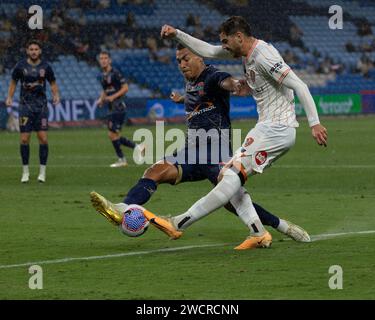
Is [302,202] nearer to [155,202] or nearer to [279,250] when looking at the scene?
[155,202]

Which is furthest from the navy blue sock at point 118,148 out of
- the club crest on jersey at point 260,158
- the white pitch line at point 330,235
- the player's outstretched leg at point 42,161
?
the club crest on jersey at point 260,158

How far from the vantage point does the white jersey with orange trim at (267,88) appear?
9258mm

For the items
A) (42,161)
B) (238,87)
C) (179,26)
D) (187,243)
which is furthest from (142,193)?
(179,26)

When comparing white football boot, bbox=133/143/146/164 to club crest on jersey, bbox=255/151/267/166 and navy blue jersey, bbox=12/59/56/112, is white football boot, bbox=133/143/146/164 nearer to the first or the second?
navy blue jersey, bbox=12/59/56/112

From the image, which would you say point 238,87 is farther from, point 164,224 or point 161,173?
point 164,224

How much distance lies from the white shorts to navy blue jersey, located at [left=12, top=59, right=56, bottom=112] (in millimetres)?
8766

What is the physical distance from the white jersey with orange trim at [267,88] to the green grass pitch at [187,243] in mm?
1255

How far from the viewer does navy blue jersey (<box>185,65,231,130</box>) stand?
33.0 feet

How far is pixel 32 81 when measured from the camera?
692 inches

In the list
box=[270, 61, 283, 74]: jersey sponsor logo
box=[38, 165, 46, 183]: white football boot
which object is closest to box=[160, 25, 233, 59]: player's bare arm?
box=[270, 61, 283, 74]: jersey sponsor logo

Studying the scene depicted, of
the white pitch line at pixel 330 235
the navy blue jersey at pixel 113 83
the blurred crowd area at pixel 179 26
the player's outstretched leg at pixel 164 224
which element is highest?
the blurred crowd area at pixel 179 26

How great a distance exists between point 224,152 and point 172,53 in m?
32.3

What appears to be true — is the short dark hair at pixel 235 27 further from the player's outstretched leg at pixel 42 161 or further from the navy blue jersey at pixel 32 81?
the navy blue jersey at pixel 32 81
